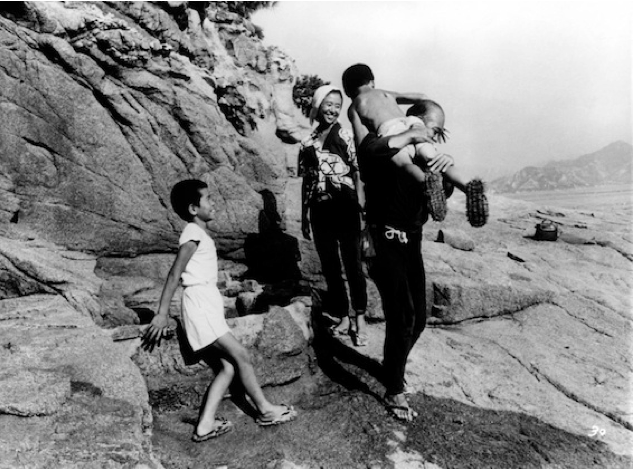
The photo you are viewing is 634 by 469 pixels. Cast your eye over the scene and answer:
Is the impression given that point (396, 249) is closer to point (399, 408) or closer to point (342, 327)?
point (399, 408)

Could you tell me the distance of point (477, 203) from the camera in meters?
2.70

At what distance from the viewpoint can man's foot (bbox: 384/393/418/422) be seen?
11.1ft

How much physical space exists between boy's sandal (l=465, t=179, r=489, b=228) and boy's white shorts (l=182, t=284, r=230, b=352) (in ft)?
6.56

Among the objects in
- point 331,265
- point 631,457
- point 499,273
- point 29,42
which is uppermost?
point 29,42

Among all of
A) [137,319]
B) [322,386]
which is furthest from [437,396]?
[137,319]

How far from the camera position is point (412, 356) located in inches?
170

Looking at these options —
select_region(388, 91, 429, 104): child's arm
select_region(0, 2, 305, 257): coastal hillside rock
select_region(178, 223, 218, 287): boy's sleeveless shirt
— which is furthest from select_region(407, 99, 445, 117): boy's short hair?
select_region(0, 2, 305, 257): coastal hillside rock

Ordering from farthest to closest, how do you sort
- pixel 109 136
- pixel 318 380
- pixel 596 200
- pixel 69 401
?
pixel 596 200 → pixel 109 136 → pixel 318 380 → pixel 69 401

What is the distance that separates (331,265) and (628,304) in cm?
499

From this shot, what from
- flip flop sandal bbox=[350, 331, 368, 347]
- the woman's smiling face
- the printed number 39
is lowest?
the printed number 39

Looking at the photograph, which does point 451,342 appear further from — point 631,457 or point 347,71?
point 347,71

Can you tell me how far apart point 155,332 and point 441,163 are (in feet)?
8.41

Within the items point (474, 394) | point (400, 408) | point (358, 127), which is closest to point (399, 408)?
point (400, 408)

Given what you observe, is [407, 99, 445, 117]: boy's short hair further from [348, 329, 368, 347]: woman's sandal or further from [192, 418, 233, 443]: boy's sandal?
[192, 418, 233, 443]: boy's sandal
